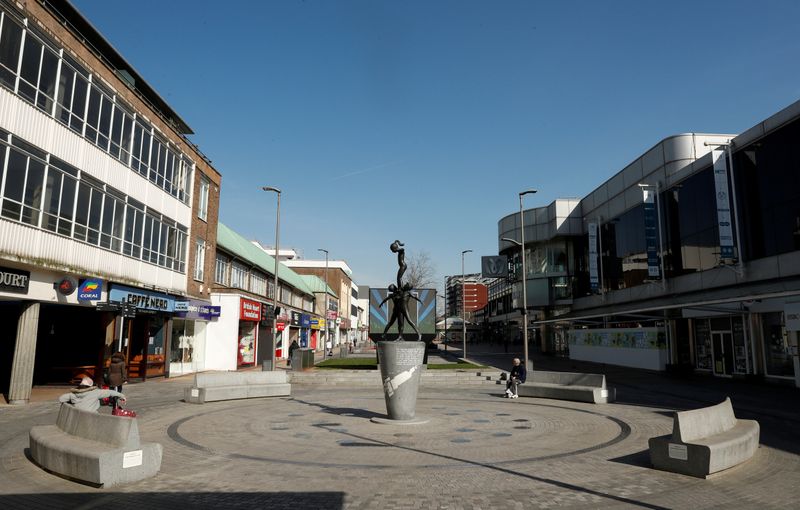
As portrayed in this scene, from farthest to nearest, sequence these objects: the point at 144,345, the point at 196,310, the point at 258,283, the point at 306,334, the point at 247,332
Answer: the point at 306,334 → the point at 258,283 → the point at 247,332 → the point at 196,310 → the point at 144,345

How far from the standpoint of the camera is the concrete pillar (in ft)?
56.9

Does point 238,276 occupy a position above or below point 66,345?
above

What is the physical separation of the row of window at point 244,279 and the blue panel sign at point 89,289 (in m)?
13.5

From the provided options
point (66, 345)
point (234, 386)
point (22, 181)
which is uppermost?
point (22, 181)

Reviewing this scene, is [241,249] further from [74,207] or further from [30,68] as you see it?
[30,68]

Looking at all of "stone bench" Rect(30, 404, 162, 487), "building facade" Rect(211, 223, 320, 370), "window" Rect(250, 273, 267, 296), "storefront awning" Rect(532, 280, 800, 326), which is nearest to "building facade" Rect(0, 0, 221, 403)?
"building facade" Rect(211, 223, 320, 370)

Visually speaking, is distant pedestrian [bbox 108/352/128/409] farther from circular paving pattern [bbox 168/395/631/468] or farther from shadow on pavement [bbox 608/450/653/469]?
shadow on pavement [bbox 608/450/653/469]

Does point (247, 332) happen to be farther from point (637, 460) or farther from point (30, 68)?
point (637, 460)

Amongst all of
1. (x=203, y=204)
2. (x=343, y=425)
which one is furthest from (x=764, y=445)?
(x=203, y=204)

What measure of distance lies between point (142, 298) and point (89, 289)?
14.1 ft

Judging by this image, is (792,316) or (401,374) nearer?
(401,374)

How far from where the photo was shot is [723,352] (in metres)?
27.9

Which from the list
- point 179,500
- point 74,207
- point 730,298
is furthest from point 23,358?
point 730,298

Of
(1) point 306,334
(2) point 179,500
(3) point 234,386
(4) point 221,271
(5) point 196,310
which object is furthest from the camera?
(1) point 306,334
